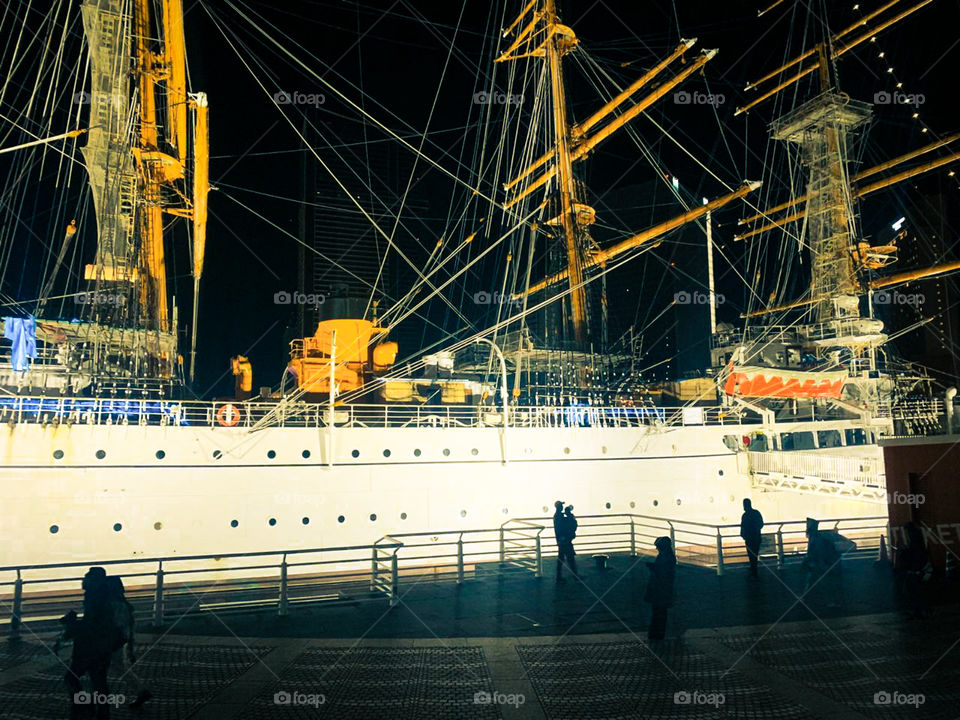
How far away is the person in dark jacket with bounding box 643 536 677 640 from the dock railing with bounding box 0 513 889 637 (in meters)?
2.39

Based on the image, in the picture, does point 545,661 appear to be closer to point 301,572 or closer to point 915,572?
point 915,572

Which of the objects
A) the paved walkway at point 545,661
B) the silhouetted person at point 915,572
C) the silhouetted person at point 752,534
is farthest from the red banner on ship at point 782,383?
the silhouetted person at point 915,572

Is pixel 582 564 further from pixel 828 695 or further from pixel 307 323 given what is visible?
pixel 307 323

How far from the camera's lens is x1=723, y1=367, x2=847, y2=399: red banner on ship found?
59.7 ft

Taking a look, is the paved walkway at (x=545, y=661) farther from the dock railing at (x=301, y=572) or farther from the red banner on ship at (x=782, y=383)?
the red banner on ship at (x=782, y=383)

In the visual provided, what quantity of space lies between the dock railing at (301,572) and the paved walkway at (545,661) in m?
0.63

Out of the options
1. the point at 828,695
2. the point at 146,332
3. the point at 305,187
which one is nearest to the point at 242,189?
the point at 305,187

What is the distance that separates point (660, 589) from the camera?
7371 mm

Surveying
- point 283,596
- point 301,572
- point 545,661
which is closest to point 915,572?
point 545,661

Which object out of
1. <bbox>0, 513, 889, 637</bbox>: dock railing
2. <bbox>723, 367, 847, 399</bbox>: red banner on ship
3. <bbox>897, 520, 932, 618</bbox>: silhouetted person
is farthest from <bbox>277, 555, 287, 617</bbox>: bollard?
<bbox>723, 367, 847, 399</bbox>: red banner on ship

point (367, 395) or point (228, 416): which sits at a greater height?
point (367, 395)

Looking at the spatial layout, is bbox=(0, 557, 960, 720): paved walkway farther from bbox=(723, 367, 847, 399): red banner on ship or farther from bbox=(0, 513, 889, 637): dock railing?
bbox=(723, 367, 847, 399): red banner on ship

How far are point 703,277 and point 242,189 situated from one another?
2428 cm

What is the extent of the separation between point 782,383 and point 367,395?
11.7 meters
